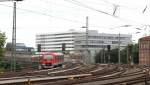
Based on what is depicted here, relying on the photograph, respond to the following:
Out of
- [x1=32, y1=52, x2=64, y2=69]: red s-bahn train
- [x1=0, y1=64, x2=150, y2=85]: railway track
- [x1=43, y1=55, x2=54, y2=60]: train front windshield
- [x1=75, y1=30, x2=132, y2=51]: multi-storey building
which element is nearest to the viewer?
[x1=0, y1=64, x2=150, y2=85]: railway track

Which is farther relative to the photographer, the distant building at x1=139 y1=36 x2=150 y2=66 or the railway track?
the distant building at x1=139 y1=36 x2=150 y2=66

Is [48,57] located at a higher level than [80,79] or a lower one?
higher

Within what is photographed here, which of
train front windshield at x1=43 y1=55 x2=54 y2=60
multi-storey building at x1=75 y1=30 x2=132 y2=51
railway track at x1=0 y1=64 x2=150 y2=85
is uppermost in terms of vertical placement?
multi-storey building at x1=75 y1=30 x2=132 y2=51

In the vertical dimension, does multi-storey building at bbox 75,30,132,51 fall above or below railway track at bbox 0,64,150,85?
above

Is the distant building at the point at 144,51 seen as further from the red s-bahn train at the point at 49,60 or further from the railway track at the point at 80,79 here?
the railway track at the point at 80,79

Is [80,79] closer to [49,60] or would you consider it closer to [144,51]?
[49,60]

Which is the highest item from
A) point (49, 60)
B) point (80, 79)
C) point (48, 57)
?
point (48, 57)

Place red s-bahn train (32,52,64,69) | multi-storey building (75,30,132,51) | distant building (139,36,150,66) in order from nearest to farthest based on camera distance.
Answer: red s-bahn train (32,52,64,69) → distant building (139,36,150,66) → multi-storey building (75,30,132,51)

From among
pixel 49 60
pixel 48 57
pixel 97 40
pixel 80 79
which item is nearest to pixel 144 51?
pixel 48 57

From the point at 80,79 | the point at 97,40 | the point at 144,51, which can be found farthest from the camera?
the point at 97,40

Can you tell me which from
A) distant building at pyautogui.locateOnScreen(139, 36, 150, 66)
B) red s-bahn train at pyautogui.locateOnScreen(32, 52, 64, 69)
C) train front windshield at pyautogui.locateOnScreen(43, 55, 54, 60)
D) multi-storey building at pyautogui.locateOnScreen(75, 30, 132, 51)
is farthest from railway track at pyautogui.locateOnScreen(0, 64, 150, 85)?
multi-storey building at pyautogui.locateOnScreen(75, 30, 132, 51)

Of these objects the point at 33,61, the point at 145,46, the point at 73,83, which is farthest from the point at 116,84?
the point at 145,46

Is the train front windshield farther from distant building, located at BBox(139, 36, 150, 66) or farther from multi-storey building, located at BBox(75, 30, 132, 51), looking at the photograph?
multi-storey building, located at BBox(75, 30, 132, 51)

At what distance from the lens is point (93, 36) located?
18925 cm
